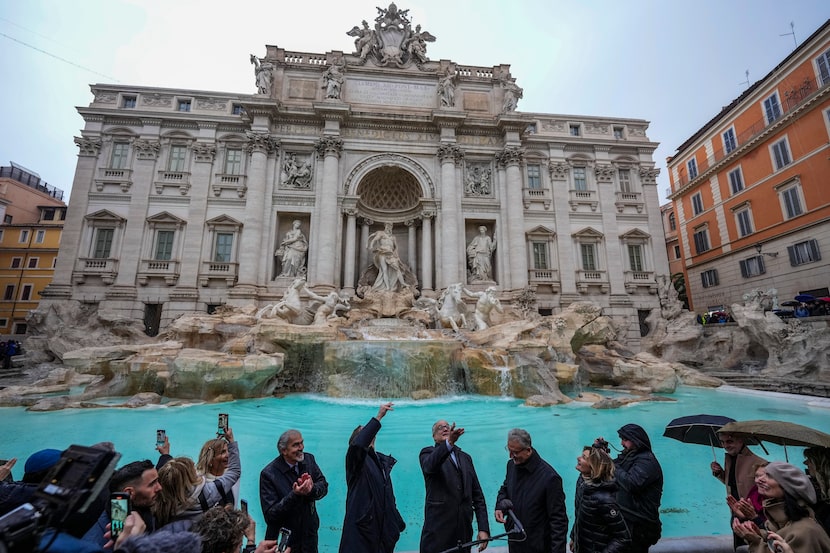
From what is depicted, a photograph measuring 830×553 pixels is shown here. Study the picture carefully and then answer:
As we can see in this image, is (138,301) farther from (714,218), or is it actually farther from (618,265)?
(714,218)

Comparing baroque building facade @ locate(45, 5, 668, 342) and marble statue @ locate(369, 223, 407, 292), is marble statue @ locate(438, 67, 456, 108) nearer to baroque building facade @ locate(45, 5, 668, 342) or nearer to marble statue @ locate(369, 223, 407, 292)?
baroque building facade @ locate(45, 5, 668, 342)

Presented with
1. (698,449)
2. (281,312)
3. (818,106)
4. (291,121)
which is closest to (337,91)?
(291,121)

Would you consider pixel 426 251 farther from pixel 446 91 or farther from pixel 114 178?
pixel 114 178

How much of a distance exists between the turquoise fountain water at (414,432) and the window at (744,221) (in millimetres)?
14097

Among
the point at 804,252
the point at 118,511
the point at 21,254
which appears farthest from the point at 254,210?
the point at 804,252

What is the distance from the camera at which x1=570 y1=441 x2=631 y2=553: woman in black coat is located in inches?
85.4

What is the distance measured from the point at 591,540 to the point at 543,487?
36cm

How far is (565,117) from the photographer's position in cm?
2266

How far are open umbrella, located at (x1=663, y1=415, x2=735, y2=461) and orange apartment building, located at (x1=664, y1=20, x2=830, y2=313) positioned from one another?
1908cm

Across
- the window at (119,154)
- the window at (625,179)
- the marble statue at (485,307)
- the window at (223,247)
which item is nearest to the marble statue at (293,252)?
the window at (223,247)

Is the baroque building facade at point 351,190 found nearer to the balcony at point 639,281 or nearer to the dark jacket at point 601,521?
the balcony at point 639,281

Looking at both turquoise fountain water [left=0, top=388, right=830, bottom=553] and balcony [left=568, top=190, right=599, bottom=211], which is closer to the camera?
turquoise fountain water [left=0, top=388, right=830, bottom=553]

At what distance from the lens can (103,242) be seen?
60.1 feet

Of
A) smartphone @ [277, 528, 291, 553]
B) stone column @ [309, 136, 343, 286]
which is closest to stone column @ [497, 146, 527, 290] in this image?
stone column @ [309, 136, 343, 286]
